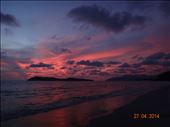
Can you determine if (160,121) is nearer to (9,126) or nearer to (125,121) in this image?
(125,121)

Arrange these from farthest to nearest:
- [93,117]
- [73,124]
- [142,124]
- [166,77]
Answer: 1. [166,77]
2. [93,117]
3. [73,124]
4. [142,124]

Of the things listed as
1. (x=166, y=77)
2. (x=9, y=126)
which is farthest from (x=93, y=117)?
(x=166, y=77)

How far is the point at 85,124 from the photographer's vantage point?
12406 millimetres

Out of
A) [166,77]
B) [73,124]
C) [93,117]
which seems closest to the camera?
[73,124]

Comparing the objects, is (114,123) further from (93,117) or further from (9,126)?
(9,126)

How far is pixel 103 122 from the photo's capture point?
13117 mm

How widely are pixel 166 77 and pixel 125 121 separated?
169 meters

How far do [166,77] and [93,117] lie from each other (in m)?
168

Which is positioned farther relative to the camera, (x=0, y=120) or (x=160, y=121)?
(x=0, y=120)

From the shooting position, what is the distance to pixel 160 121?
1189 centimetres

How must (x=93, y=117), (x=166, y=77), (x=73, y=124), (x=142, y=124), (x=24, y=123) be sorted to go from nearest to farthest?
(x=142, y=124), (x=73, y=124), (x=24, y=123), (x=93, y=117), (x=166, y=77)

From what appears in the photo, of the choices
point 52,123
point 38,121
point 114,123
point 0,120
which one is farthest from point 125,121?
point 0,120

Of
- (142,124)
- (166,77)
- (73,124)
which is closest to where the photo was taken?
(142,124)

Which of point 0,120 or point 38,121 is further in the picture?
point 0,120
